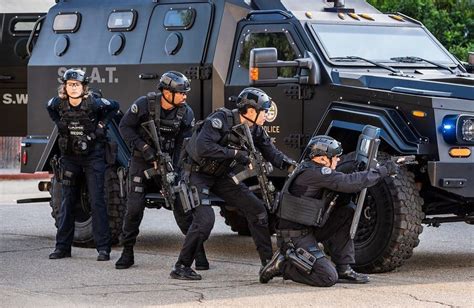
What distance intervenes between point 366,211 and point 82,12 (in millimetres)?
4674

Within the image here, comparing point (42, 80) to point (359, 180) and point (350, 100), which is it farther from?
point (359, 180)

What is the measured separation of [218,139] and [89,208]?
312 cm

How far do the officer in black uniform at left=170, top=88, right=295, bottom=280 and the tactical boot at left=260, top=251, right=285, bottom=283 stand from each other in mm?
614

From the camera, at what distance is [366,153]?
11.4m

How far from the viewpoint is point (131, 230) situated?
12.5 metres

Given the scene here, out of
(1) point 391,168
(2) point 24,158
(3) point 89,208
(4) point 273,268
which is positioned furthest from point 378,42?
(2) point 24,158

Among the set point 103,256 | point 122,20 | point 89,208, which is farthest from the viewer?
point 122,20

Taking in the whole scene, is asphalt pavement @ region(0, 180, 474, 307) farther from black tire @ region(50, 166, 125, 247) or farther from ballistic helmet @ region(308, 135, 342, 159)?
ballistic helmet @ region(308, 135, 342, 159)

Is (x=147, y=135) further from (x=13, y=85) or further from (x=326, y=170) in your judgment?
(x=13, y=85)

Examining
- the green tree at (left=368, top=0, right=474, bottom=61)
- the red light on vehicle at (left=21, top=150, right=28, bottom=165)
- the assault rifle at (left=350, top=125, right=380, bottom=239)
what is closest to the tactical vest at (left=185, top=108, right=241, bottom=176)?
the assault rifle at (left=350, top=125, right=380, bottom=239)

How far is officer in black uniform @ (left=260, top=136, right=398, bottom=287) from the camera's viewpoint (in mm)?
11094

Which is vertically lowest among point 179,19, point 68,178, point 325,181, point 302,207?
point 68,178

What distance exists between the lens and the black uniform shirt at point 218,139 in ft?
38.1

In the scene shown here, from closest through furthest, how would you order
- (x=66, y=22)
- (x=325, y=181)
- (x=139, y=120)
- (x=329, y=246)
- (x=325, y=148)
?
(x=325, y=181) < (x=325, y=148) < (x=329, y=246) < (x=139, y=120) < (x=66, y=22)
